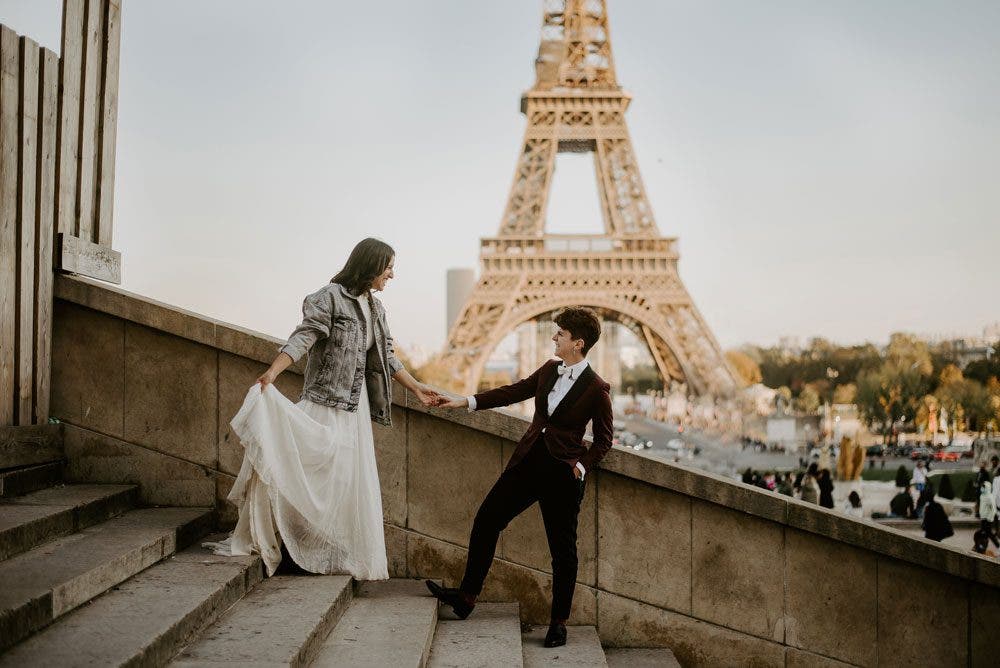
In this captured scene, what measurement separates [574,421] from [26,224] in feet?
10.9

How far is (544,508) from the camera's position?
503 centimetres

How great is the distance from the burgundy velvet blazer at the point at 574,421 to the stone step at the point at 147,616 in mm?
1512

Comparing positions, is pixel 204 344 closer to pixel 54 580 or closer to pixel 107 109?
pixel 107 109

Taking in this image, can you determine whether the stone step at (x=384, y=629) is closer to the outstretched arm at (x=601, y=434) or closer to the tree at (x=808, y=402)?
the outstretched arm at (x=601, y=434)

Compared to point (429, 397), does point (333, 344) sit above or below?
above

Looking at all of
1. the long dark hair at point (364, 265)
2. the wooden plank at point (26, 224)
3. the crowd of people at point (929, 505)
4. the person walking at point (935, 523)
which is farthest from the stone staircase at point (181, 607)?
the person walking at point (935, 523)

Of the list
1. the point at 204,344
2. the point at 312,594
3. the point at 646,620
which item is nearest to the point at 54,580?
the point at 312,594

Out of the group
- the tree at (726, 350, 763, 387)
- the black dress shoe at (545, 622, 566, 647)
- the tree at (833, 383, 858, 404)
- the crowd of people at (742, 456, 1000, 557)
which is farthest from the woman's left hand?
the tree at (726, 350, 763, 387)

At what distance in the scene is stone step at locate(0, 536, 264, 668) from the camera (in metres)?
3.37

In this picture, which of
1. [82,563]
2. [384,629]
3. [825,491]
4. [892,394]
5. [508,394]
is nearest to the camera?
[82,563]

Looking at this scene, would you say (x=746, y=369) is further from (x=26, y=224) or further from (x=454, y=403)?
(x=26, y=224)

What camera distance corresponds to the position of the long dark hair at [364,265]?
17.0 ft

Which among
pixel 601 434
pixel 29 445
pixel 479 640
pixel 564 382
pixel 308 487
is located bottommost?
pixel 479 640

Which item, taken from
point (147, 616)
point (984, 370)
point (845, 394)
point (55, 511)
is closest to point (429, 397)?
point (55, 511)
